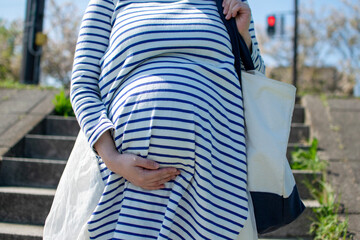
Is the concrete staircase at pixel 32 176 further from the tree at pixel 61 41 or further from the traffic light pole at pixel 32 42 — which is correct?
the tree at pixel 61 41

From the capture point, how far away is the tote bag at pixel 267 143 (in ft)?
3.74

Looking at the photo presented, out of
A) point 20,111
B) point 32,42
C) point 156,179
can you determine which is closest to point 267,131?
point 156,179

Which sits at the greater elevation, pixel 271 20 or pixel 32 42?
pixel 271 20

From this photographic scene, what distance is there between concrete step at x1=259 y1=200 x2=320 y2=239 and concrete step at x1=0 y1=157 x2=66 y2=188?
180 cm

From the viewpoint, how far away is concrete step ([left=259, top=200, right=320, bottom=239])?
2.42 meters

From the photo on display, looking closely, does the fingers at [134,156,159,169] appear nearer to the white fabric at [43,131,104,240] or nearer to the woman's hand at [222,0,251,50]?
the white fabric at [43,131,104,240]

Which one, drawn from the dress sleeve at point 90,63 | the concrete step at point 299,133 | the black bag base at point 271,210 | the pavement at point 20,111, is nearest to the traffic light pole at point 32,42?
the pavement at point 20,111

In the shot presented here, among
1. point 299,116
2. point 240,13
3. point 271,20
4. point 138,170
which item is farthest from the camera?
point 271,20

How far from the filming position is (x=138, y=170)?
3.43 feet

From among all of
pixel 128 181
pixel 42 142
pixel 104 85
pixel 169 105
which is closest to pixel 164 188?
pixel 128 181

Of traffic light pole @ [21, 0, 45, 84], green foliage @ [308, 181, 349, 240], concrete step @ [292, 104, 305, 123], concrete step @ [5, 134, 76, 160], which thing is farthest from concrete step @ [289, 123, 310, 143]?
traffic light pole @ [21, 0, 45, 84]

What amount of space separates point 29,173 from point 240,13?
8.08ft

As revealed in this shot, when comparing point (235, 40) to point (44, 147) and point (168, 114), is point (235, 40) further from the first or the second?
point (44, 147)

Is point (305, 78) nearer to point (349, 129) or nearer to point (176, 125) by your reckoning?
point (349, 129)
